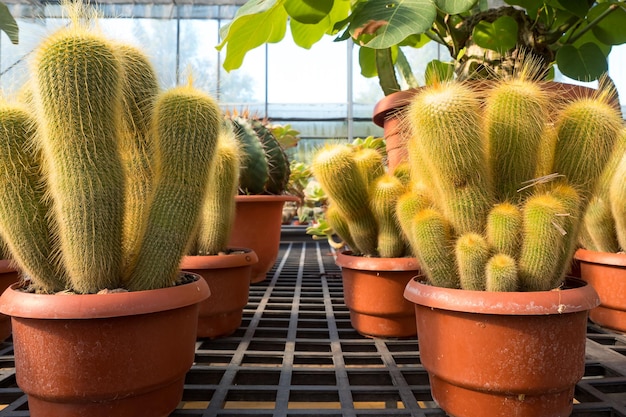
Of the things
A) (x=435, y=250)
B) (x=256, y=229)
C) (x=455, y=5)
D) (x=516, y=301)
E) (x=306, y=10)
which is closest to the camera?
(x=516, y=301)

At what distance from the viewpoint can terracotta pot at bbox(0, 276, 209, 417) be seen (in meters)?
0.56

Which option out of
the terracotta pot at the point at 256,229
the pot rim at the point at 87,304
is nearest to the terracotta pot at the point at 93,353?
the pot rim at the point at 87,304

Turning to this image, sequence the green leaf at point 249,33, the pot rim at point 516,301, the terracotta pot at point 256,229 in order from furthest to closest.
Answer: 1. the terracotta pot at point 256,229
2. the green leaf at point 249,33
3. the pot rim at point 516,301

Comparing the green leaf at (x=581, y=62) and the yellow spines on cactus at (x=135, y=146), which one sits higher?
the green leaf at (x=581, y=62)

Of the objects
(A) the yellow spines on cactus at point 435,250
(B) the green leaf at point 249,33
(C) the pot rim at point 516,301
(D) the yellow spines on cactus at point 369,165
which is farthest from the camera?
(B) the green leaf at point 249,33

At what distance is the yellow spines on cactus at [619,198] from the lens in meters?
0.91

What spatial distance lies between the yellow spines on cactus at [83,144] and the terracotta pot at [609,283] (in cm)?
95

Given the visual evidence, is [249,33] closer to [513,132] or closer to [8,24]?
[8,24]

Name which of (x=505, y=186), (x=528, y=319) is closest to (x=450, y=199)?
(x=505, y=186)

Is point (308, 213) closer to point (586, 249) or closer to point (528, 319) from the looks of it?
point (586, 249)

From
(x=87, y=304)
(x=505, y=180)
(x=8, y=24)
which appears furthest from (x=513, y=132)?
(x=8, y=24)

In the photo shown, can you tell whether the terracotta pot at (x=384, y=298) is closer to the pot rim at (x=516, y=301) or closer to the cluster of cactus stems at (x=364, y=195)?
the cluster of cactus stems at (x=364, y=195)

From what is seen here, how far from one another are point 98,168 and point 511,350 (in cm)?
60

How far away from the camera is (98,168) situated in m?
0.63
